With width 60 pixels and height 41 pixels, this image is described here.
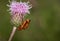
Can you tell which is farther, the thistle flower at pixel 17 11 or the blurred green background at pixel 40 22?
the blurred green background at pixel 40 22

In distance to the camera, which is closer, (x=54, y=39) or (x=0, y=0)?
(x=0, y=0)

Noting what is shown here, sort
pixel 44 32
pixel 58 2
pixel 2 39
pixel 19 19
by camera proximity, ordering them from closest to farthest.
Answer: pixel 19 19 → pixel 2 39 → pixel 44 32 → pixel 58 2

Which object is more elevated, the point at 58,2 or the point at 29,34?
the point at 58,2

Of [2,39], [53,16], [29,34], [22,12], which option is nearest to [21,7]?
[22,12]

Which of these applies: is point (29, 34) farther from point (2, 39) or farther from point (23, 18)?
point (23, 18)

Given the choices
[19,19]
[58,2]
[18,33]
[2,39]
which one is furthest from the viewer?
[58,2]

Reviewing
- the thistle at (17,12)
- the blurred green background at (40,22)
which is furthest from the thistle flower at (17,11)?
the blurred green background at (40,22)

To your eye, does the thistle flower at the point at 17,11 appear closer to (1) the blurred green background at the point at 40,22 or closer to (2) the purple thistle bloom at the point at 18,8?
(2) the purple thistle bloom at the point at 18,8

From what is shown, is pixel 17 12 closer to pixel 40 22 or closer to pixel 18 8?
pixel 18 8

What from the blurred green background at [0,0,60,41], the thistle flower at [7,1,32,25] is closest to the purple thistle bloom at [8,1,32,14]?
the thistle flower at [7,1,32,25]
